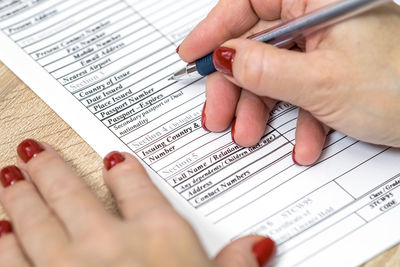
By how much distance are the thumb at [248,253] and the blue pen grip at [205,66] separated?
0.25 meters

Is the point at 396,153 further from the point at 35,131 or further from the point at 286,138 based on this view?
the point at 35,131

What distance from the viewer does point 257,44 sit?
0.59 m

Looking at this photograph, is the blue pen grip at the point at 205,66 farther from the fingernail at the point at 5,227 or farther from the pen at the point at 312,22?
the fingernail at the point at 5,227

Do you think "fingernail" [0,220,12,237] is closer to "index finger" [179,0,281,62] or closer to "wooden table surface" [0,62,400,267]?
"wooden table surface" [0,62,400,267]

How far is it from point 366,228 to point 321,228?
49mm

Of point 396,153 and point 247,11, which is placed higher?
point 247,11

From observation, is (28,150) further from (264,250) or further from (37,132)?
(264,250)

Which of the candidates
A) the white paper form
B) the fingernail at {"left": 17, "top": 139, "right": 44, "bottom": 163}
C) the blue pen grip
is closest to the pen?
the blue pen grip

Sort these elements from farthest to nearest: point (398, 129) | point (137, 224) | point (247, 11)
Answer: point (247, 11)
point (398, 129)
point (137, 224)

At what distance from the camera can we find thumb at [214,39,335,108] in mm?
572

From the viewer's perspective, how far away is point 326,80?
1.91ft

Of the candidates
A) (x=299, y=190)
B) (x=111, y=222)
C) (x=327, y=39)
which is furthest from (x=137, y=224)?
(x=327, y=39)

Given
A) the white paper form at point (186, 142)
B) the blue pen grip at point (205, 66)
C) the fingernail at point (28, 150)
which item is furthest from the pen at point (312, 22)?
the fingernail at point (28, 150)

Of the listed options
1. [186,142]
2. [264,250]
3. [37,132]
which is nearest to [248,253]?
[264,250]
